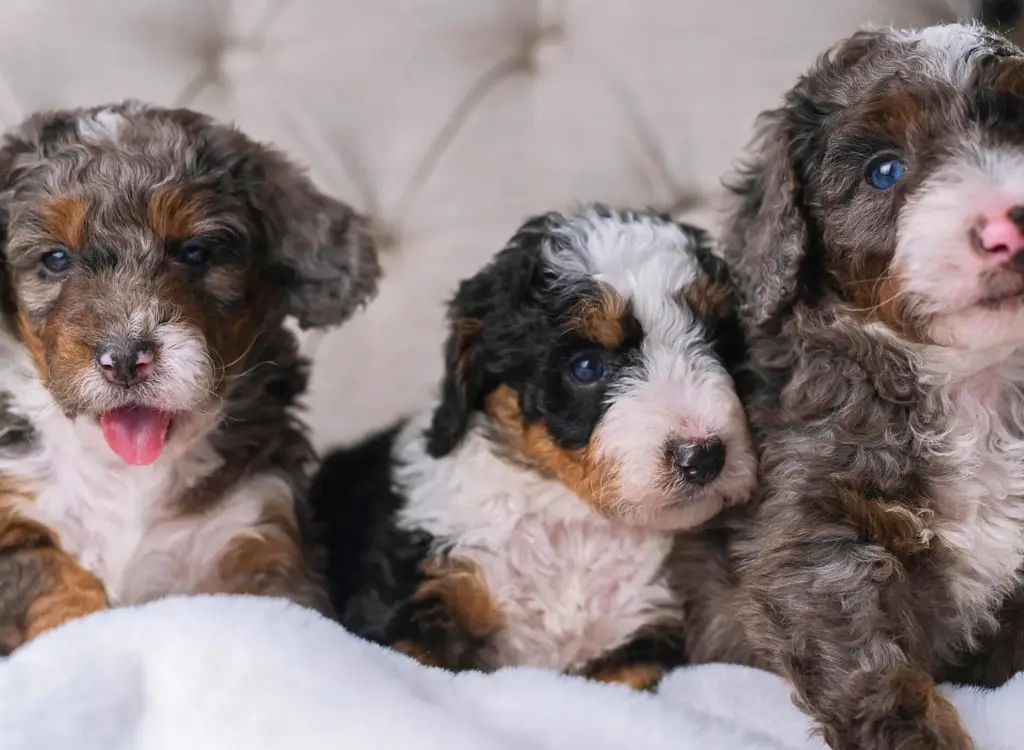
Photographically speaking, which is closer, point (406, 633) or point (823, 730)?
point (823, 730)

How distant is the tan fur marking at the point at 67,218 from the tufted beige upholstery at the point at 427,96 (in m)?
1.07

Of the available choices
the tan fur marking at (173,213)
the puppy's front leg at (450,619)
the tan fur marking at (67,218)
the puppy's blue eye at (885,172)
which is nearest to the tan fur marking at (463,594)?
the puppy's front leg at (450,619)

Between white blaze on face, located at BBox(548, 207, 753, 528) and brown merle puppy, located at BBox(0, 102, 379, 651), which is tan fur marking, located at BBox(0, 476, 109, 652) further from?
white blaze on face, located at BBox(548, 207, 753, 528)

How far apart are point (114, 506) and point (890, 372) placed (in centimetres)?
155

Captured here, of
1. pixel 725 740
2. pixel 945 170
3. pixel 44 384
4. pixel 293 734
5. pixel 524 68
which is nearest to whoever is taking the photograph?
pixel 293 734

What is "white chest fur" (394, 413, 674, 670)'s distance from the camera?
2.30 meters

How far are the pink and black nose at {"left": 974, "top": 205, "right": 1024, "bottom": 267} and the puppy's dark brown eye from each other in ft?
4.70

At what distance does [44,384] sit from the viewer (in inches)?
Result: 83.3

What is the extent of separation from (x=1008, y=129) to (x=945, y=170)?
0.18 m

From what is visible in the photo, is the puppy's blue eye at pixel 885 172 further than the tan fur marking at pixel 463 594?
No

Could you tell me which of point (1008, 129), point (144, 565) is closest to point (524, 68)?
point (1008, 129)

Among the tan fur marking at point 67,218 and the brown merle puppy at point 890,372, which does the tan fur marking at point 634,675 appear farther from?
the tan fur marking at point 67,218

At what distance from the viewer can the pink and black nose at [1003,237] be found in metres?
1.67

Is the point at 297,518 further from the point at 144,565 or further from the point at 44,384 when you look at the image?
the point at 44,384
